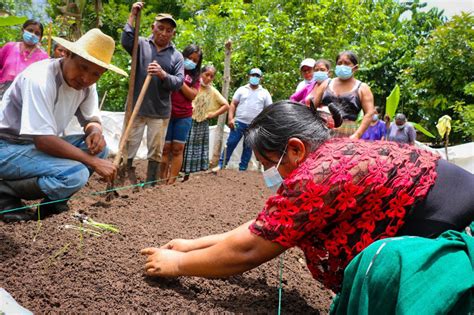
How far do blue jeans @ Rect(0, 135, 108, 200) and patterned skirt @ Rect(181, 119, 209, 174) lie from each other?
2.88 metres

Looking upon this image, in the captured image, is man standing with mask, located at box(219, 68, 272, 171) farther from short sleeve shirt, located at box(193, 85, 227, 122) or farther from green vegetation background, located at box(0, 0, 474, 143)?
green vegetation background, located at box(0, 0, 474, 143)

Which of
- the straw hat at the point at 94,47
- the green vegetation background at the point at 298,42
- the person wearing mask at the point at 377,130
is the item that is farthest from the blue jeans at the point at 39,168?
the person wearing mask at the point at 377,130

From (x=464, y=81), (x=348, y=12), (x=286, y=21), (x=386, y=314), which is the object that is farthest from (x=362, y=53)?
(x=386, y=314)

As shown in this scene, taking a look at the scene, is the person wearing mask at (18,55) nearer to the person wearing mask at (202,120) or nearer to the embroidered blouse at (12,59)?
the embroidered blouse at (12,59)

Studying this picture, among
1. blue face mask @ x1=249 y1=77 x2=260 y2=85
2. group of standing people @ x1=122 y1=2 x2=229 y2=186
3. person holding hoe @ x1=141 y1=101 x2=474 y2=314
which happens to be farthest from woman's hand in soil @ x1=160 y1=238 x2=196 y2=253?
blue face mask @ x1=249 y1=77 x2=260 y2=85

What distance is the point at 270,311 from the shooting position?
5.90 ft

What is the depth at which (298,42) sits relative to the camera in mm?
8234

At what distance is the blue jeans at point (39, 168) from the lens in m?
2.54

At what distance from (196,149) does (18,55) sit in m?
2.24

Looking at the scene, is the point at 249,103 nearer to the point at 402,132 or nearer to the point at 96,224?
the point at 402,132

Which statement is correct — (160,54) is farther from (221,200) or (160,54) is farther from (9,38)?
(9,38)

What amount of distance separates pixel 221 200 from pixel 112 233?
1.60 meters

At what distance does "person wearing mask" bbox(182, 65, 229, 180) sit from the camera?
18.0ft

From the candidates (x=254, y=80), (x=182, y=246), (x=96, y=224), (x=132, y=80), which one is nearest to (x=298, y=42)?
(x=254, y=80)
